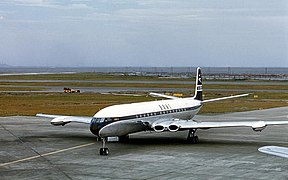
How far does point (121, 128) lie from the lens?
3381 centimetres

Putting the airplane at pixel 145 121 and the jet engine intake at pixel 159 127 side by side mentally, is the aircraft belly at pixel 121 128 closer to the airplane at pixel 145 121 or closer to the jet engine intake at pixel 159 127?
the airplane at pixel 145 121

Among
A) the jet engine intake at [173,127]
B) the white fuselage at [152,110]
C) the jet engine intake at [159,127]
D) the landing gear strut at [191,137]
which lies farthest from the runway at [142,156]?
the white fuselage at [152,110]

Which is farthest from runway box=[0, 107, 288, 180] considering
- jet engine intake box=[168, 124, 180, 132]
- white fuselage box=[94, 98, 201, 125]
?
white fuselage box=[94, 98, 201, 125]

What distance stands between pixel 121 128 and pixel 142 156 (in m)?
3.45

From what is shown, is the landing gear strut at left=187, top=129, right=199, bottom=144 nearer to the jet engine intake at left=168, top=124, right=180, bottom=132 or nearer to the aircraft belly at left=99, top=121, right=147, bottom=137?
the jet engine intake at left=168, top=124, right=180, bottom=132

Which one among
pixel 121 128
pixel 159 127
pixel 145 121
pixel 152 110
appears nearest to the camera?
pixel 121 128

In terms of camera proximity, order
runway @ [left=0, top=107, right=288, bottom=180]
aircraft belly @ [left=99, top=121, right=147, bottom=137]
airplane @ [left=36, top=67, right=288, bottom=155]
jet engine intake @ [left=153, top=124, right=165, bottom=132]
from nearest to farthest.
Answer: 1. runway @ [left=0, top=107, right=288, bottom=180]
2. aircraft belly @ [left=99, top=121, right=147, bottom=137]
3. airplane @ [left=36, top=67, right=288, bottom=155]
4. jet engine intake @ [left=153, top=124, right=165, bottom=132]

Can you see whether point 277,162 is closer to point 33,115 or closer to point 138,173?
point 138,173

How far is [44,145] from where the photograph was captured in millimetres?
36250

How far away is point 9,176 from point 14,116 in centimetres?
3380

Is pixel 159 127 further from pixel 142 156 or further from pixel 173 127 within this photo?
pixel 142 156

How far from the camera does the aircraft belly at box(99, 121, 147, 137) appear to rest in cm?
3272

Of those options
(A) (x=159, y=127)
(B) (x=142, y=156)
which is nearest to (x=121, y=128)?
(B) (x=142, y=156)

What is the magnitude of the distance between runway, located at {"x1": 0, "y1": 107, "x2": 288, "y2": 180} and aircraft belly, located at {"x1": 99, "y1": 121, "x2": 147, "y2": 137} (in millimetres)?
1094
